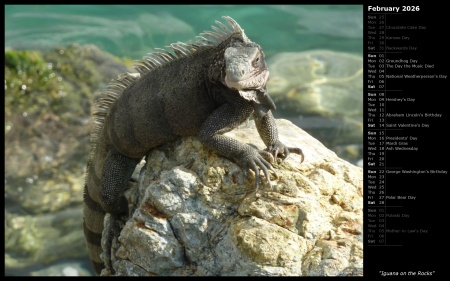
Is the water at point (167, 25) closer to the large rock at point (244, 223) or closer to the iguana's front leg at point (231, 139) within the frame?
the iguana's front leg at point (231, 139)

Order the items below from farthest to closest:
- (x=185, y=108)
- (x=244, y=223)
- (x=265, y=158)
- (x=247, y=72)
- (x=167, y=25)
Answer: (x=167, y=25) → (x=185, y=108) → (x=265, y=158) → (x=247, y=72) → (x=244, y=223)

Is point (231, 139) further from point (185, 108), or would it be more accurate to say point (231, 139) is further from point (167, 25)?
point (167, 25)

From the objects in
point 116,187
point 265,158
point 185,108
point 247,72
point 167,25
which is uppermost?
point 167,25

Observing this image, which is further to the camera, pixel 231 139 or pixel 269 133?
pixel 269 133

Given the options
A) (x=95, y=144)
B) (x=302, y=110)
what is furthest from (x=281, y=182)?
(x=302, y=110)

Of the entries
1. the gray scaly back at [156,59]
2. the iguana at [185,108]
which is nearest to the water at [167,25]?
the gray scaly back at [156,59]


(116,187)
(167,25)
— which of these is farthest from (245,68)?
(167,25)
